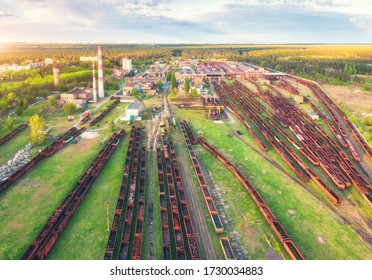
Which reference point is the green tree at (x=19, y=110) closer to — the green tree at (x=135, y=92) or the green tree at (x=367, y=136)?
the green tree at (x=135, y=92)

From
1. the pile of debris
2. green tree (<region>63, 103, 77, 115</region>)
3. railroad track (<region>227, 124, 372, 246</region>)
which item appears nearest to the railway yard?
railroad track (<region>227, 124, 372, 246</region>)

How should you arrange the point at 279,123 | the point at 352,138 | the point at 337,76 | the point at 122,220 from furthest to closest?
the point at 337,76
the point at 279,123
the point at 352,138
the point at 122,220

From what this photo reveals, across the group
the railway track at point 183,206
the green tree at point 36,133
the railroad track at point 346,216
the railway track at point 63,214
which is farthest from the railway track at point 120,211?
the railroad track at point 346,216

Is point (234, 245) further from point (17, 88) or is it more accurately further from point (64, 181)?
point (17, 88)

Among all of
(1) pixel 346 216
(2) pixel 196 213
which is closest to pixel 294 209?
A: (1) pixel 346 216

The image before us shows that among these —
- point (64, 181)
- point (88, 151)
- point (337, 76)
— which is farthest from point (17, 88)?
point (337, 76)

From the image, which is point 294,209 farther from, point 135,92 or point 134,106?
point 135,92
